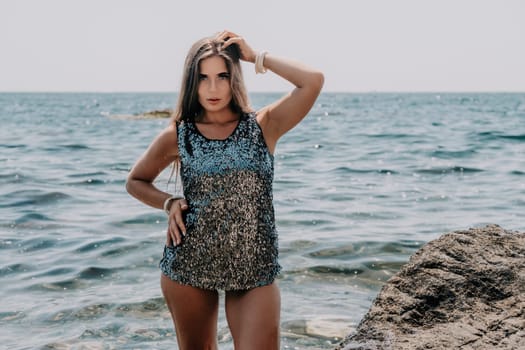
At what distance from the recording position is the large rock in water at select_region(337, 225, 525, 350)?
134 inches

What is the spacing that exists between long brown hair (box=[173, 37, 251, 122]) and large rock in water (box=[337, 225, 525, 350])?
1.31 metres

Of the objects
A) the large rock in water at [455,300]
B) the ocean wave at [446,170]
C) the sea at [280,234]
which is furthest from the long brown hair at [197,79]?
the ocean wave at [446,170]

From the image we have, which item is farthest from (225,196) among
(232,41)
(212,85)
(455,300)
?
(455,300)

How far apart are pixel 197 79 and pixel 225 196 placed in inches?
24.9

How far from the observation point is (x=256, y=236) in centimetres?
349

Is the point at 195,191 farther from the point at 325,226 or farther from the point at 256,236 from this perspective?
the point at 325,226

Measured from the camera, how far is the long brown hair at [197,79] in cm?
353

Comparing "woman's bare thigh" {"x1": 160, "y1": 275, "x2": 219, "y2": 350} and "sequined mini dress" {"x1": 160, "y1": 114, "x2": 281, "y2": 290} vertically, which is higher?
"sequined mini dress" {"x1": 160, "y1": 114, "x2": 281, "y2": 290}

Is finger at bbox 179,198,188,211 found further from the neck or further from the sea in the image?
the sea

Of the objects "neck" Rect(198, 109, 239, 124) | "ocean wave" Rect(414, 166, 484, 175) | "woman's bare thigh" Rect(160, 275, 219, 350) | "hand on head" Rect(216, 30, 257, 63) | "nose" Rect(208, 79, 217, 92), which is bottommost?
"ocean wave" Rect(414, 166, 484, 175)

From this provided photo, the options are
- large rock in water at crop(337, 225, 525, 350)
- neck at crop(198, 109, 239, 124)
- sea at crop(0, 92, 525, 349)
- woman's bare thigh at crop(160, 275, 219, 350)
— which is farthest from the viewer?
sea at crop(0, 92, 525, 349)

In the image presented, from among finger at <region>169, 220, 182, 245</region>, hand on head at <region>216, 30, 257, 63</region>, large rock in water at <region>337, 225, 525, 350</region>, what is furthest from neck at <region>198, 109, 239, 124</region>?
large rock in water at <region>337, 225, 525, 350</region>

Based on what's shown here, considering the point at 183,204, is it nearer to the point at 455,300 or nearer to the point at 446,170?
the point at 455,300

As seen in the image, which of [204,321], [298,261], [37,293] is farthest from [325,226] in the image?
[204,321]
